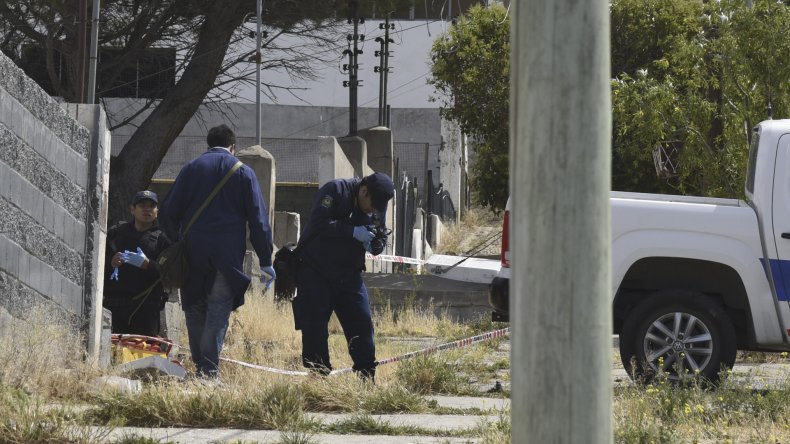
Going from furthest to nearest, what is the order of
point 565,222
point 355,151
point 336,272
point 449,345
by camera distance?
point 355,151
point 449,345
point 336,272
point 565,222

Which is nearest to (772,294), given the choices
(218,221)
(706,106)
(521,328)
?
(218,221)

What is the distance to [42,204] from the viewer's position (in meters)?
7.64

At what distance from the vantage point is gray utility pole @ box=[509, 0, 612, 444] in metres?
3.08

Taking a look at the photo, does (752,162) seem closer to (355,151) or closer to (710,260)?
(710,260)

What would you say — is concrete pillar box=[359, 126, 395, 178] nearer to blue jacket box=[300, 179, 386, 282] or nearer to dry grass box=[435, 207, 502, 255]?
dry grass box=[435, 207, 502, 255]

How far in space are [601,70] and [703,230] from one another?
584 centimetres

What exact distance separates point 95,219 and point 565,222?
580cm

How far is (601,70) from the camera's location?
Result: 3.11 m

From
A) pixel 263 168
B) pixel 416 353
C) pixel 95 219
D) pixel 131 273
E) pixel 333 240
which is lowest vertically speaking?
pixel 416 353

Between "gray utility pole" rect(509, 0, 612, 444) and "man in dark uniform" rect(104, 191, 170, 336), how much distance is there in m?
6.58

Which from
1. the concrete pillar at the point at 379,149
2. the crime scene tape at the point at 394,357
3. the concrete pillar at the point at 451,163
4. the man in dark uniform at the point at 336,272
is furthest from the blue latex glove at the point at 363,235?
the concrete pillar at the point at 451,163

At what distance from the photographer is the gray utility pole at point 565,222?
3078 mm

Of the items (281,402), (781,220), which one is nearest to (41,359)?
(281,402)

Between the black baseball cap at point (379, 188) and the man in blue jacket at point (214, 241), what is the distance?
739 millimetres
